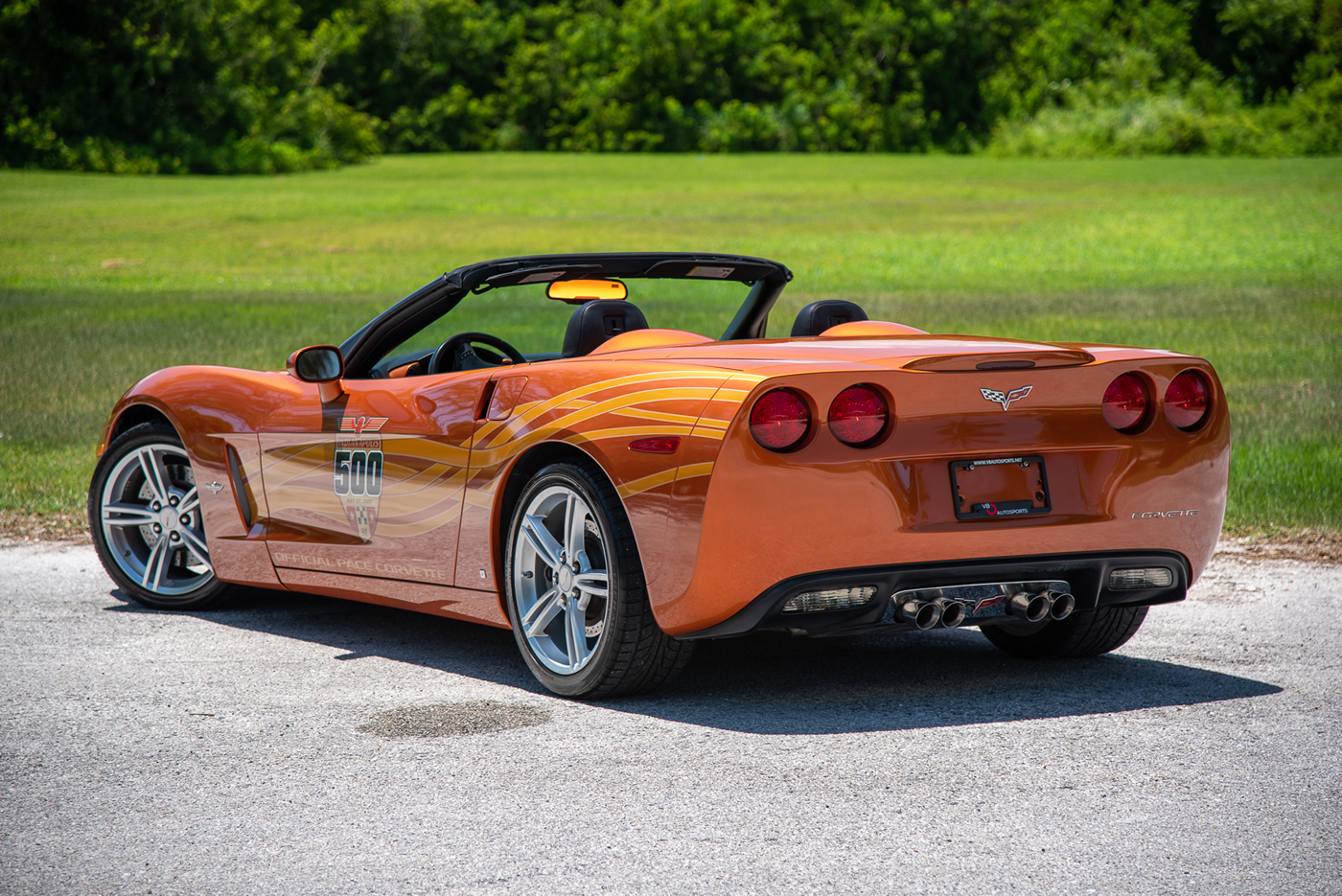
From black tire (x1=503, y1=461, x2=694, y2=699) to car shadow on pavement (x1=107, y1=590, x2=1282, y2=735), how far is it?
0.12m

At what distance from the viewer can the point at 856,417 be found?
4090 millimetres

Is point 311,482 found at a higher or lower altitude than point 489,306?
higher

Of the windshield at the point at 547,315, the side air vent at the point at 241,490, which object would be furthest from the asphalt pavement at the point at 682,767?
the windshield at the point at 547,315

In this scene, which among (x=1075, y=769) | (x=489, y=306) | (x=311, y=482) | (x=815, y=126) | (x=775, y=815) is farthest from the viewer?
(x=815, y=126)

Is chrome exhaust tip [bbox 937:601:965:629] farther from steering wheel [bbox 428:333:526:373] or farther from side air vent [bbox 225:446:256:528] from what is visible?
side air vent [bbox 225:446:256:528]

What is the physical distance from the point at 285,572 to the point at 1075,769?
118 inches

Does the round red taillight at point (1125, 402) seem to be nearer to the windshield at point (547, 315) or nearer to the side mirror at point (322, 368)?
the side mirror at point (322, 368)

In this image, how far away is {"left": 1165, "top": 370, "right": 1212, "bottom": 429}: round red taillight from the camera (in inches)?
177

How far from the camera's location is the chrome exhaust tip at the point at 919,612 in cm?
410

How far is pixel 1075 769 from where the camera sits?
3.79 m

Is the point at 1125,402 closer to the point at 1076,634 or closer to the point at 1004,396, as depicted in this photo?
the point at 1004,396

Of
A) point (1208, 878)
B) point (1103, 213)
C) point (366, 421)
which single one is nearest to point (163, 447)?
point (366, 421)

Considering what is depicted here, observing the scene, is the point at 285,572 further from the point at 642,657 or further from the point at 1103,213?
Result: the point at 1103,213

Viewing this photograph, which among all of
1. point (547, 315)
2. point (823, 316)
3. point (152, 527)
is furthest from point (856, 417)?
point (547, 315)
